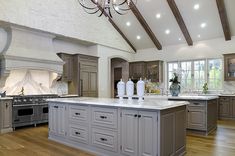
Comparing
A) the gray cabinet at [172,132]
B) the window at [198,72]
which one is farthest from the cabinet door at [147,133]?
the window at [198,72]

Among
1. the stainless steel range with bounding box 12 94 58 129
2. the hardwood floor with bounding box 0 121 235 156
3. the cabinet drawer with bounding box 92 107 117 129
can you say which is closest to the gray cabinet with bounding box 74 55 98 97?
the stainless steel range with bounding box 12 94 58 129

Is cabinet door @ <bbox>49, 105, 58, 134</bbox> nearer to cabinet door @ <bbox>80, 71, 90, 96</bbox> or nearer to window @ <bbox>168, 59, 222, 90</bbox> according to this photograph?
cabinet door @ <bbox>80, 71, 90, 96</bbox>

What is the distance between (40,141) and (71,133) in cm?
93

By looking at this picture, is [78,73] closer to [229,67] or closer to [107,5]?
[107,5]

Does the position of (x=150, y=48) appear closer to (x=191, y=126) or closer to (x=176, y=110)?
(x=191, y=126)

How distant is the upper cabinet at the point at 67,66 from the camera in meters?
7.41

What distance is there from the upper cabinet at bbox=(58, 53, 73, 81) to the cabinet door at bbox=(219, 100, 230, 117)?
5.83 meters

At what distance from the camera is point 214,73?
8344mm

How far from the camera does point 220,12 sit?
675cm

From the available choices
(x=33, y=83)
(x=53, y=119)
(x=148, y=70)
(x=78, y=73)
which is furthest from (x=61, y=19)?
(x=148, y=70)

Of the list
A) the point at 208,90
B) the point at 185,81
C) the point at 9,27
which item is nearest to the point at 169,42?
the point at 185,81

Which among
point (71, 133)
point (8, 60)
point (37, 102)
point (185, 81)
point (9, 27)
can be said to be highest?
point (9, 27)

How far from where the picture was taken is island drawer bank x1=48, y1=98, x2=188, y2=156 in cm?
293

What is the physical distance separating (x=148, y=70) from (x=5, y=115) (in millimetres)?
6488
